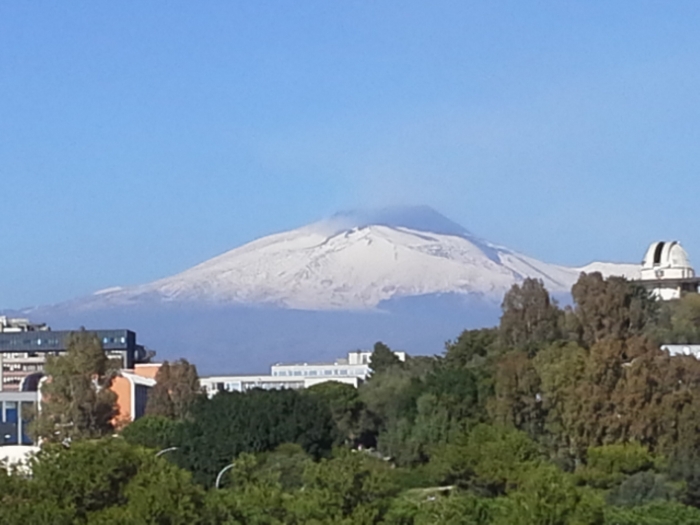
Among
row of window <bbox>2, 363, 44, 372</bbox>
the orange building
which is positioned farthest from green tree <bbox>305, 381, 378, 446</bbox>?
row of window <bbox>2, 363, 44, 372</bbox>

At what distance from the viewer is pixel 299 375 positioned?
4065 inches

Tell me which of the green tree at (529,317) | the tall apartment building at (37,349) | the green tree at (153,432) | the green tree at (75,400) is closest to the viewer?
the green tree at (153,432)

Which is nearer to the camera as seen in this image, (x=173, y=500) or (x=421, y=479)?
(x=173, y=500)

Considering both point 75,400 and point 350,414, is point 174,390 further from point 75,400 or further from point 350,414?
point 350,414

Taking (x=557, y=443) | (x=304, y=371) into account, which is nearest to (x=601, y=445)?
(x=557, y=443)

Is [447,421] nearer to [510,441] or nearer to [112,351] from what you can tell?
[510,441]

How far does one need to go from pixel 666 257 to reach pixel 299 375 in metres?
26.9

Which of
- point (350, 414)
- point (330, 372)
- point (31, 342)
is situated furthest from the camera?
point (31, 342)

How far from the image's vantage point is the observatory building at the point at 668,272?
292ft

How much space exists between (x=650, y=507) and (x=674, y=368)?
13419mm

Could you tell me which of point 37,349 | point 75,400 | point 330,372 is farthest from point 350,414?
point 37,349

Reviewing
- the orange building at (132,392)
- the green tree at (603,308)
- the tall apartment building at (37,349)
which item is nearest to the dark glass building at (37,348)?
the tall apartment building at (37,349)

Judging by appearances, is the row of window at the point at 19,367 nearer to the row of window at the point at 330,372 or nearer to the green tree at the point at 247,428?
the row of window at the point at 330,372

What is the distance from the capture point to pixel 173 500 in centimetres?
3059
